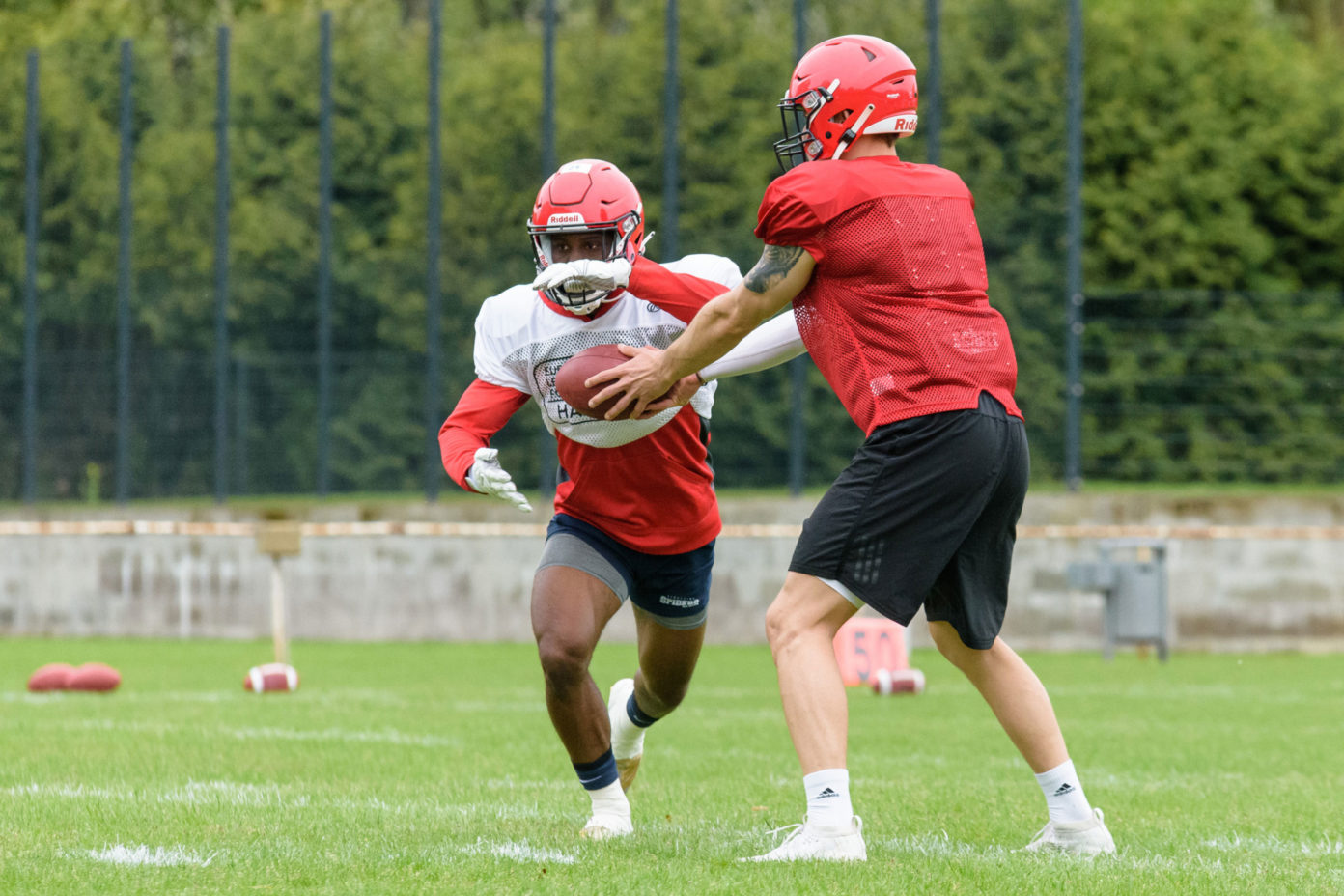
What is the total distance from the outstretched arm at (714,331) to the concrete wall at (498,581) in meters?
11.5

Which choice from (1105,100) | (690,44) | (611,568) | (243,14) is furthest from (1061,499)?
(243,14)

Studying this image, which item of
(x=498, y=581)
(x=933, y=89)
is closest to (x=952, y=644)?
(x=498, y=581)

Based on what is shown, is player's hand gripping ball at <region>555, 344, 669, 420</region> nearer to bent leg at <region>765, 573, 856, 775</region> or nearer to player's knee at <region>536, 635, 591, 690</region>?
player's knee at <region>536, 635, 591, 690</region>

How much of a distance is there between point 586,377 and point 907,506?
1.23 m

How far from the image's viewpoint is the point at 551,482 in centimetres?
1819

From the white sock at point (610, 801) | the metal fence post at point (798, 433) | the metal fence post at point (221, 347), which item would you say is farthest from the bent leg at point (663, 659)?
the metal fence post at point (221, 347)

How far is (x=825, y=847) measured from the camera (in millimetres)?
4742

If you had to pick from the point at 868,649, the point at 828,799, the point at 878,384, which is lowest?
the point at 868,649

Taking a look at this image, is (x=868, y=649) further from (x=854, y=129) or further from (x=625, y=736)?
(x=854, y=129)

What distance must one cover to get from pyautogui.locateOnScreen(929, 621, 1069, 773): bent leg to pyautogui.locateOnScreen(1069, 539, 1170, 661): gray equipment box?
10.4m

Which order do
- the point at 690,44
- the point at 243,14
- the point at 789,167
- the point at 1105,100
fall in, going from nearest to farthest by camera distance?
1. the point at 789,167
2. the point at 690,44
3. the point at 1105,100
4. the point at 243,14

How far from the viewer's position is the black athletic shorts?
482cm

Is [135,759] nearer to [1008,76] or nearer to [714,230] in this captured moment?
[714,230]

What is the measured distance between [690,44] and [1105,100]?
9.13 metres
